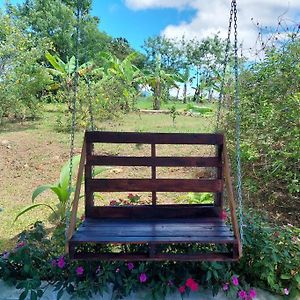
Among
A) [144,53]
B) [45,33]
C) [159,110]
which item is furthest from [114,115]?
[45,33]

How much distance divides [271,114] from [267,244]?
64.4 inches

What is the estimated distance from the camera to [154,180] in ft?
8.18

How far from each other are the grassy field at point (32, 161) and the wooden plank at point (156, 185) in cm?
130

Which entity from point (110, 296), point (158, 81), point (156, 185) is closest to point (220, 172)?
point (156, 185)

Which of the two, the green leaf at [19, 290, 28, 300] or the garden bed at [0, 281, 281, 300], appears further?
the garden bed at [0, 281, 281, 300]

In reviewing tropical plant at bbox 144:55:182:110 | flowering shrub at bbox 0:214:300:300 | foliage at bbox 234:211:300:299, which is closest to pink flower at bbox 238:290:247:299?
flowering shrub at bbox 0:214:300:300

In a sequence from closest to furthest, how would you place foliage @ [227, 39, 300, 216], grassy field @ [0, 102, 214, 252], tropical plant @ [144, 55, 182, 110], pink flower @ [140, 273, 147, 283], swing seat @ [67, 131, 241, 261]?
pink flower @ [140, 273, 147, 283]
swing seat @ [67, 131, 241, 261]
foliage @ [227, 39, 300, 216]
grassy field @ [0, 102, 214, 252]
tropical plant @ [144, 55, 182, 110]

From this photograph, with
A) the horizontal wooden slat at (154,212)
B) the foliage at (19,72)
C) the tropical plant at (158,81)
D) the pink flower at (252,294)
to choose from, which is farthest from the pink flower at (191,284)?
the tropical plant at (158,81)

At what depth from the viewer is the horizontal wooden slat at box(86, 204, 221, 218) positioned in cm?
251

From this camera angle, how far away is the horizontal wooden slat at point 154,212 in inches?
98.7

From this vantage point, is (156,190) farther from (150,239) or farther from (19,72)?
(19,72)

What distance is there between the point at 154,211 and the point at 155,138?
1.71ft

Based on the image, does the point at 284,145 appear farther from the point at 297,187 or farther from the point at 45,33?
the point at 45,33

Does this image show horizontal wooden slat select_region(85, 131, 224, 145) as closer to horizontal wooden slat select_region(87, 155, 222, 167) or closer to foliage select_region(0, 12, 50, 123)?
horizontal wooden slat select_region(87, 155, 222, 167)
